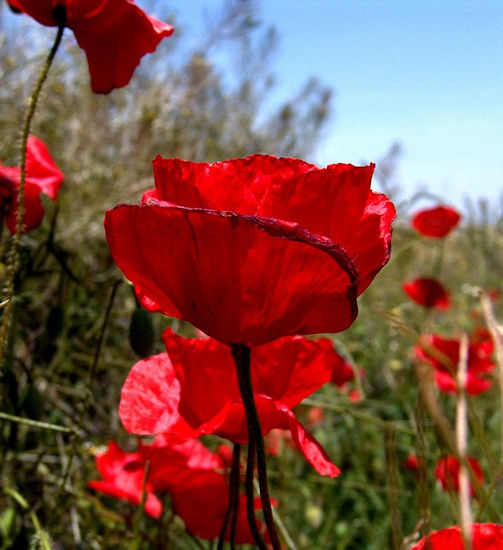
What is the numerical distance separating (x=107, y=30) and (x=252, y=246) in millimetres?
341

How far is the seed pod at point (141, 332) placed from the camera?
2.09 feet

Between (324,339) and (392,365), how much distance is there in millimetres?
868

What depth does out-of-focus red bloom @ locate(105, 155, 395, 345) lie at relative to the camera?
1.11ft

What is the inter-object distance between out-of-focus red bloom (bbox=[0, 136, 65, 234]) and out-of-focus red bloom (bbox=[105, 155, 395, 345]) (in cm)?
29

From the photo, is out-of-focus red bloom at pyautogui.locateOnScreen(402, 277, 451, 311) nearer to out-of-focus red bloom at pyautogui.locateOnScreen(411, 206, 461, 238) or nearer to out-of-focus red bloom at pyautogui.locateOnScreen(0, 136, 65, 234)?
out-of-focus red bloom at pyautogui.locateOnScreen(411, 206, 461, 238)

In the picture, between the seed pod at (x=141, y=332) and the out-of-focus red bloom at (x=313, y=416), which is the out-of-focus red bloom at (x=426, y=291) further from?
the seed pod at (x=141, y=332)

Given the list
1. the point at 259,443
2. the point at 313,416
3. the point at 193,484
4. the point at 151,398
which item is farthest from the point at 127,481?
the point at 313,416

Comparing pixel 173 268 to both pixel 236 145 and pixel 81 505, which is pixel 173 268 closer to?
pixel 81 505

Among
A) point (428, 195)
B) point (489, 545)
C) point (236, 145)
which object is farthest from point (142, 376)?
point (236, 145)

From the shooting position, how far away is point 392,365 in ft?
5.93

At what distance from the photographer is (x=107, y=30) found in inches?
23.4

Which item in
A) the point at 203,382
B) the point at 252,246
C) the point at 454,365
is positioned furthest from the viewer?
the point at 454,365

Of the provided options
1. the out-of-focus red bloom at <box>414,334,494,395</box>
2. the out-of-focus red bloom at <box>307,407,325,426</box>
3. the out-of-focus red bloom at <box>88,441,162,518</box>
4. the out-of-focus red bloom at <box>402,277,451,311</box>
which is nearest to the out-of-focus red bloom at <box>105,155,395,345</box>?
the out-of-focus red bloom at <box>88,441,162,518</box>

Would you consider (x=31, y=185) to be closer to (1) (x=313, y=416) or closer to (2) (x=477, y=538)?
(2) (x=477, y=538)
